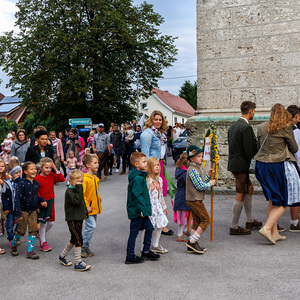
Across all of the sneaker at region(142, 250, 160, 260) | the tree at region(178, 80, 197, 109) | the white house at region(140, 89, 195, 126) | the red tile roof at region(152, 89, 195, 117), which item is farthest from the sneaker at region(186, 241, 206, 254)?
the tree at region(178, 80, 197, 109)

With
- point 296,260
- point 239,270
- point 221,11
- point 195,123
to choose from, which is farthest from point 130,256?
point 221,11

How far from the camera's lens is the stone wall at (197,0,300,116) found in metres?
8.92

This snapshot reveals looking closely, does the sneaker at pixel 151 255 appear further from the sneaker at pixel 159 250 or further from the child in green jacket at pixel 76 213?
the child in green jacket at pixel 76 213

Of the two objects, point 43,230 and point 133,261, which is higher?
point 43,230

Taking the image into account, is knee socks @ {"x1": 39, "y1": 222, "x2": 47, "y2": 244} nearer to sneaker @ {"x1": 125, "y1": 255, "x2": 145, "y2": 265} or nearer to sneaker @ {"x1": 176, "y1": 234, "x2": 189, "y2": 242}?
sneaker @ {"x1": 125, "y1": 255, "x2": 145, "y2": 265}

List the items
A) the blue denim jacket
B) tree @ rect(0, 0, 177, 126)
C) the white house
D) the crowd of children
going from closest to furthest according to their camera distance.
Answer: the crowd of children, the blue denim jacket, tree @ rect(0, 0, 177, 126), the white house

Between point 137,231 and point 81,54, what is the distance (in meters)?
24.4

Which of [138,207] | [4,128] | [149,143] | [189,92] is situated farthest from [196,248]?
[189,92]

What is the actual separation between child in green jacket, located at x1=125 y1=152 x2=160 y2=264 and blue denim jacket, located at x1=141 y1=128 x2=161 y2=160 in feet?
4.09

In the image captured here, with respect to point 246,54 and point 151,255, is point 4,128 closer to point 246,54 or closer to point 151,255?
point 246,54

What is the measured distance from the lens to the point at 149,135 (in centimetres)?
621

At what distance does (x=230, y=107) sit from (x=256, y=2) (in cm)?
242

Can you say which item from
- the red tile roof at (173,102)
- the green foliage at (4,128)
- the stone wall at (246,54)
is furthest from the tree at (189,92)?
the stone wall at (246,54)

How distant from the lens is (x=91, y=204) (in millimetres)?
5199
